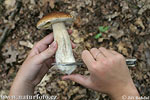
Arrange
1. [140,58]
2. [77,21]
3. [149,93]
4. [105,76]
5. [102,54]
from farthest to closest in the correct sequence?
1. [77,21]
2. [140,58]
3. [149,93]
4. [102,54]
5. [105,76]

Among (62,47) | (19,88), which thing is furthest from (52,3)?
(19,88)

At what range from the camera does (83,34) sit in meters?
3.63

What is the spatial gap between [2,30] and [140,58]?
3350mm

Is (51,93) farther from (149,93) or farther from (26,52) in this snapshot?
(149,93)

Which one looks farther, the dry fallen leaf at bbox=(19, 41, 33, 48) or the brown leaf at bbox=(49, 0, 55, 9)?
the brown leaf at bbox=(49, 0, 55, 9)

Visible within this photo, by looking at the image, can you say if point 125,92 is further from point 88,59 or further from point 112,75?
point 88,59

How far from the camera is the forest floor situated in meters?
3.08

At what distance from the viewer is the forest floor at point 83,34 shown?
10.1 ft

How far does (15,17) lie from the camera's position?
3.96 meters

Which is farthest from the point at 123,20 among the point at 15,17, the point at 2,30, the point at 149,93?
the point at 2,30

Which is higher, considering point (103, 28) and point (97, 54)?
point (103, 28)

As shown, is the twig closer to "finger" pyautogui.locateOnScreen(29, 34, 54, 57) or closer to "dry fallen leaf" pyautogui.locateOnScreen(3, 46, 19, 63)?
"dry fallen leaf" pyautogui.locateOnScreen(3, 46, 19, 63)

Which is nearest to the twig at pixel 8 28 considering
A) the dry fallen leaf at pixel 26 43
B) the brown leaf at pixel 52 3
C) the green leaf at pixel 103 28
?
the dry fallen leaf at pixel 26 43

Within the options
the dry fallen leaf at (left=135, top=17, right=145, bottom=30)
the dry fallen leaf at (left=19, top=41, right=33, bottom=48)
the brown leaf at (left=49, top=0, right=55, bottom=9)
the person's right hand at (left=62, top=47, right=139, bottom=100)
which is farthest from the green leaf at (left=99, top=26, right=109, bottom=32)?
the person's right hand at (left=62, top=47, right=139, bottom=100)
